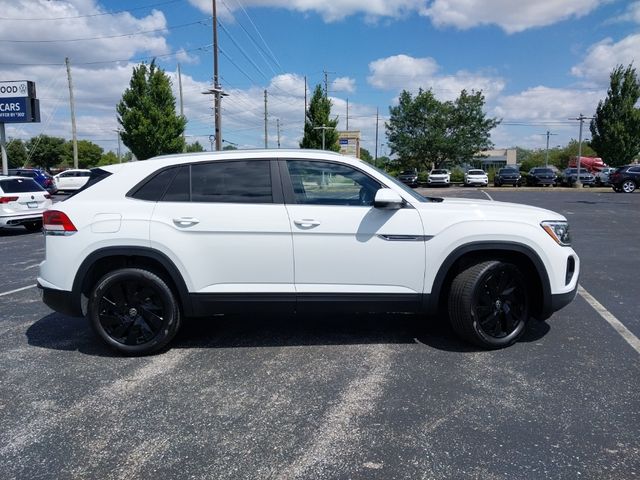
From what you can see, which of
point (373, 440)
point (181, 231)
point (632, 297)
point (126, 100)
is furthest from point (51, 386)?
point (126, 100)

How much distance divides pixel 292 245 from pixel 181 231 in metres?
0.91

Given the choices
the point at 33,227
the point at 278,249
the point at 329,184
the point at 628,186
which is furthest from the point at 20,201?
the point at 628,186

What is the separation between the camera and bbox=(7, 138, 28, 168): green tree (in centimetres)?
8012

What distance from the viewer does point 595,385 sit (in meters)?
3.55

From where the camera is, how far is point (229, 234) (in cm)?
400

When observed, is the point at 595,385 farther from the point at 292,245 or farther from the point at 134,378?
the point at 134,378

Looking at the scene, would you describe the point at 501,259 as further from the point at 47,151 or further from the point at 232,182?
the point at 47,151

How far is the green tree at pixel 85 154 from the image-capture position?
86.6 meters

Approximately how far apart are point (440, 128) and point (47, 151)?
63.5 meters

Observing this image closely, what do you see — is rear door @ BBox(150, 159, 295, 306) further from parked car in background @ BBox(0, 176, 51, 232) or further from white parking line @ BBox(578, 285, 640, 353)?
parked car in background @ BBox(0, 176, 51, 232)

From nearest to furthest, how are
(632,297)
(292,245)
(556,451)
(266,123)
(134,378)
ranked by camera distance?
(556,451) → (134,378) → (292,245) → (632,297) → (266,123)

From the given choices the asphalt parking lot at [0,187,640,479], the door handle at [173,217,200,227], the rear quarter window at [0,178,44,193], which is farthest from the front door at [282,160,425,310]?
the rear quarter window at [0,178,44,193]

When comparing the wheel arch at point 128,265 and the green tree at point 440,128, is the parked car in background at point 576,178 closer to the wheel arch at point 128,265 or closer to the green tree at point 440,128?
the green tree at point 440,128

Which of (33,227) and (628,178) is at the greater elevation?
(628,178)
